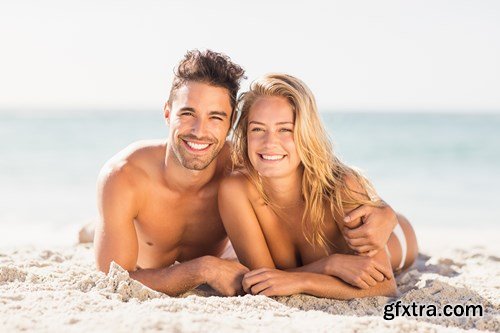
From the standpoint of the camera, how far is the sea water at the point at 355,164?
9.20 m

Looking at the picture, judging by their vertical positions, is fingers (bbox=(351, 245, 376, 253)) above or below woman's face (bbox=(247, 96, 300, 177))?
below

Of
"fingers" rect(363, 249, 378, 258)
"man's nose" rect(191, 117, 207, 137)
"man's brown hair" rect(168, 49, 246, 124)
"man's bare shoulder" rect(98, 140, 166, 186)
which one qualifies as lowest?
"fingers" rect(363, 249, 378, 258)

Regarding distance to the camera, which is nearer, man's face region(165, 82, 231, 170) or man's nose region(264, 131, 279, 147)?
man's nose region(264, 131, 279, 147)

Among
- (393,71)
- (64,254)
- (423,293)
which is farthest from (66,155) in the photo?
(393,71)

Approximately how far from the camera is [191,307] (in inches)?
110

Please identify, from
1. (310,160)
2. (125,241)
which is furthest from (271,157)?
(125,241)

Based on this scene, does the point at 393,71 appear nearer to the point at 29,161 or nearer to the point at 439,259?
the point at 29,161

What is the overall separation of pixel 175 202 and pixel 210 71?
88 centimetres

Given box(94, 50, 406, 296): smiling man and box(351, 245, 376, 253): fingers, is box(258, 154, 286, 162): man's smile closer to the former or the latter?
box(94, 50, 406, 296): smiling man

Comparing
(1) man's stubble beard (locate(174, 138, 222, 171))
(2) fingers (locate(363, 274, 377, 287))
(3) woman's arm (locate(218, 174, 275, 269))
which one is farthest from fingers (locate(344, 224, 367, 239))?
(1) man's stubble beard (locate(174, 138, 222, 171))

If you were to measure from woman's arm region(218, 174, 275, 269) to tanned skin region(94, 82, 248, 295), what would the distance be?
0.61 ft

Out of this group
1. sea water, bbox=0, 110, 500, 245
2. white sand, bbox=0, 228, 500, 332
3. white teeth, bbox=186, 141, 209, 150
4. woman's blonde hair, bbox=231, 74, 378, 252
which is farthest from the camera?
sea water, bbox=0, 110, 500, 245

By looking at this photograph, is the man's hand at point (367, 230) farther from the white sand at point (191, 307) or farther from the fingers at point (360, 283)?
the white sand at point (191, 307)

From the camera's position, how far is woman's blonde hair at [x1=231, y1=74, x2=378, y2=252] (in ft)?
11.6
